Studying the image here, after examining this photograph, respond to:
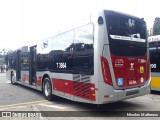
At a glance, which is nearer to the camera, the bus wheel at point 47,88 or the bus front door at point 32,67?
the bus wheel at point 47,88

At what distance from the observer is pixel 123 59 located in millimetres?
7410

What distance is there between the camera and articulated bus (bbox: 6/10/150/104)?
684 cm

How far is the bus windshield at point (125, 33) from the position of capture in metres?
7.13

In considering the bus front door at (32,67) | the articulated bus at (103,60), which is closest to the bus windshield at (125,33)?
the articulated bus at (103,60)

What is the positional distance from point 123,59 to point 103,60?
93cm

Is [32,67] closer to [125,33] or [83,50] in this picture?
[83,50]

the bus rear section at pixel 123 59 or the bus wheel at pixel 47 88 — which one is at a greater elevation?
the bus rear section at pixel 123 59

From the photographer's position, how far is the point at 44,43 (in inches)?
437

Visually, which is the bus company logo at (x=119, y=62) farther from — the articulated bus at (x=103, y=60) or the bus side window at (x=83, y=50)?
the bus side window at (x=83, y=50)

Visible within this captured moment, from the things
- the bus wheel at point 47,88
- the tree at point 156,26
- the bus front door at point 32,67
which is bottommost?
the bus wheel at point 47,88

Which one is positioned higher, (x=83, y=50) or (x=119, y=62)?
(x=83, y=50)

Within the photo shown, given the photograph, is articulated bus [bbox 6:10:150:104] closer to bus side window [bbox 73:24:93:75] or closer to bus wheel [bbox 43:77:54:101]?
bus side window [bbox 73:24:93:75]

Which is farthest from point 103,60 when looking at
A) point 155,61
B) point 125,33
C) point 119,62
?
point 155,61

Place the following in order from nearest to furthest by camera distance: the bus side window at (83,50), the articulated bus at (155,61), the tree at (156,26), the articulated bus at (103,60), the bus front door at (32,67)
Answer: the articulated bus at (103,60) < the bus side window at (83,50) < the articulated bus at (155,61) < the bus front door at (32,67) < the tree at (156,26)
